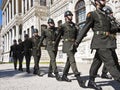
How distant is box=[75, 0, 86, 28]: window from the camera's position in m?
23.3

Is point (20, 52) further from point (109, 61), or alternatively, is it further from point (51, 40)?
point (109, 61)

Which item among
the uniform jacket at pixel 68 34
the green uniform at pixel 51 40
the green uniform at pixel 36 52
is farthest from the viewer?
the green uniform at pixel 36 52

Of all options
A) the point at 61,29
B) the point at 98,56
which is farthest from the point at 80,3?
the point at 98,56

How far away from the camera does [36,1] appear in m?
32.2

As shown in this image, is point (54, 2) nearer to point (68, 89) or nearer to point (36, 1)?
point (36, 1)

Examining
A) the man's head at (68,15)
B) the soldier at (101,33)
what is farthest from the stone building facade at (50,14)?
the soldier at (101,33)

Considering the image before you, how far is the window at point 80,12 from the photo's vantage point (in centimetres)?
2332

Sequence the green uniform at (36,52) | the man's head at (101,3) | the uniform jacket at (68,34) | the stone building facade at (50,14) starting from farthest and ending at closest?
the stone building facade at (50,14) < the green uniform at (36,52) < the uniform jacket at (68,34) < the man's head at (101,3)

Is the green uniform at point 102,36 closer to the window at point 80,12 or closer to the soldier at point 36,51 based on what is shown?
the soldier at point 36,51

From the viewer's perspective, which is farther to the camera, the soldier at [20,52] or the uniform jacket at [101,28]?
the soldier at [20,52]

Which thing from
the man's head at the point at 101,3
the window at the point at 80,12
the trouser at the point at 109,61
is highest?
the window at the point at 80,12

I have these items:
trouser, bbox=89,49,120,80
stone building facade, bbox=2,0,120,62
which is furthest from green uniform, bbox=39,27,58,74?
stone building facade, bbox=2,0,120,62

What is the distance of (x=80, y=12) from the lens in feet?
78.5

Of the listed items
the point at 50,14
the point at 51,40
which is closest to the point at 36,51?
the point at 51,40
